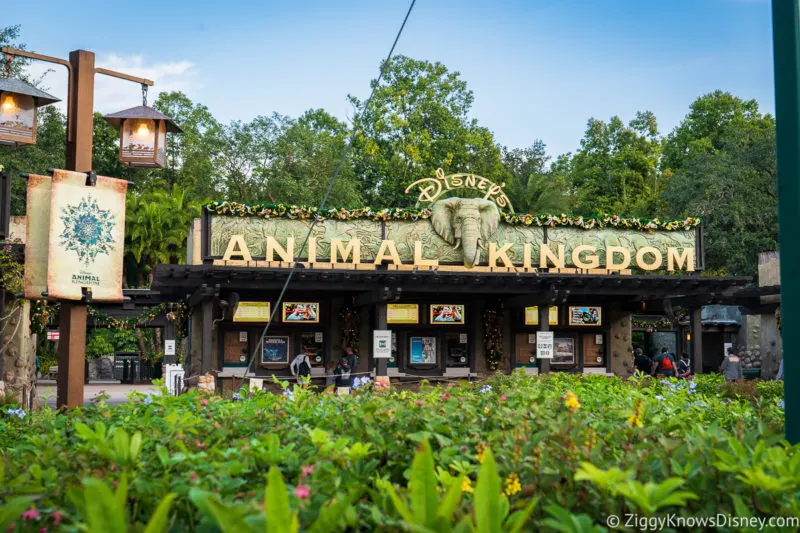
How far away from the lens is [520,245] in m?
23.4

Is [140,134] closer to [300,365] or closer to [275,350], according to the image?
[300,365]

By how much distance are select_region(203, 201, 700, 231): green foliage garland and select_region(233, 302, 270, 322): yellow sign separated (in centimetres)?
241

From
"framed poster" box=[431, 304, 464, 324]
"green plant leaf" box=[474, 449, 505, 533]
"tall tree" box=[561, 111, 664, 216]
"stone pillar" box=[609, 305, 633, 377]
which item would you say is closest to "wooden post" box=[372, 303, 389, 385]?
"framed poster" box=[431, 304, 464, 324]

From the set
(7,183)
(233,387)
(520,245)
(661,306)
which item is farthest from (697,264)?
(7,183)

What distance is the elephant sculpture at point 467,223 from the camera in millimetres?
22516

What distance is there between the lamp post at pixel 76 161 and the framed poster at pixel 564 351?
17060 mm

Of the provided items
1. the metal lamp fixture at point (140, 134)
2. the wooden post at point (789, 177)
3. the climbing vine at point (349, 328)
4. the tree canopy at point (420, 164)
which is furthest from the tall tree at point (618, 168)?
the wooden post at point (789, 177)

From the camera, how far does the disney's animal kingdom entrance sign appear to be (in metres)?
21.2

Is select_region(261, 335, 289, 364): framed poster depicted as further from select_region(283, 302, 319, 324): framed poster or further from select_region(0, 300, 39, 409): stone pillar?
select_region(0, 300, 39, 409): stone pillar

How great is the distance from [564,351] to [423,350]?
13.9 ft

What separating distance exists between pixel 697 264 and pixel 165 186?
35.9 metres

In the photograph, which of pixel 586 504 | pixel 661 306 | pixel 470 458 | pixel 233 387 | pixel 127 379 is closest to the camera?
pixel 586 504

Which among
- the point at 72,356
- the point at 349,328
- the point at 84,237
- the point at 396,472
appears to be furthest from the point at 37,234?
the point at 349,328

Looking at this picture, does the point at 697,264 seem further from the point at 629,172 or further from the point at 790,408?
the point at 629,172
